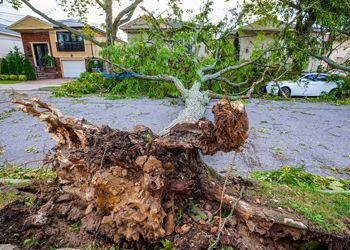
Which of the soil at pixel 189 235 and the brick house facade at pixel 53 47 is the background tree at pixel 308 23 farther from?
the brick house facade at pixel 53 47

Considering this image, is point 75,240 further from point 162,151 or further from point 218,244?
point 218,244

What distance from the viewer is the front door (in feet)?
58.3

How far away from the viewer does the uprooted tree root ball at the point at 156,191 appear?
1.36 meters

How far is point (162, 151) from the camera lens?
1.48 meters

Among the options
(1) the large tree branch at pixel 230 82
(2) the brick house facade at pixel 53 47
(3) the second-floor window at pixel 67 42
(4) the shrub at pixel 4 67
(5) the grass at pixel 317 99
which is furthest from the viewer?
(3) the second-floor window at pixel 67 42

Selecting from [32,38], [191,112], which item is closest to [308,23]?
[191,112]

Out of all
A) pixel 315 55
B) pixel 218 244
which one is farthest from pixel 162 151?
pixel 315 55

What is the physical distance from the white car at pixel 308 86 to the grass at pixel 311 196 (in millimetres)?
6492

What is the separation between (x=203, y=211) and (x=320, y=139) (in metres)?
3.39

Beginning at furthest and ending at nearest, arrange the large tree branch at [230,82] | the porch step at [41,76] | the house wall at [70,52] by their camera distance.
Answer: the house wall at [70,52]
the porch step at [41,76]
the large tree branch at [230,82]

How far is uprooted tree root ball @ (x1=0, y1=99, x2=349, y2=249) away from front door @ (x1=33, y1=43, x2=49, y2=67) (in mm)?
19877

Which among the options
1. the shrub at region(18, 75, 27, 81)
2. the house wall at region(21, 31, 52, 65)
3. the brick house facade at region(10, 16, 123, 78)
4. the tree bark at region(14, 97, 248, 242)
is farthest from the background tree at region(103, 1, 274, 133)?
the house wall at region(21, 31, 52, 65)

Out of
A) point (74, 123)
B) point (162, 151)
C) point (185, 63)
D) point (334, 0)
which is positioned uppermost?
point (334, 0)

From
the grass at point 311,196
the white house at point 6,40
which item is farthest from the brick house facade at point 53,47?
the grass at point 311,196
